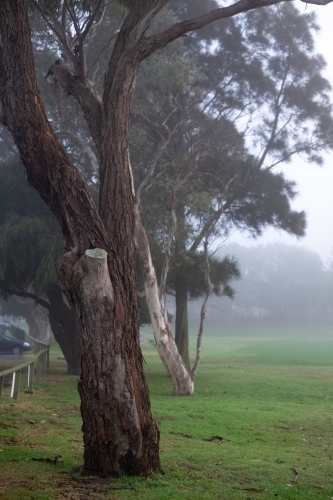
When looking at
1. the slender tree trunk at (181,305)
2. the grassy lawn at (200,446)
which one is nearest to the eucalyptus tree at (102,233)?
the grassy lawn at (200,446)

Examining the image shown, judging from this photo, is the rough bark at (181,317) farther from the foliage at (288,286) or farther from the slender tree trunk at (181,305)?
the foliage at (288,286)

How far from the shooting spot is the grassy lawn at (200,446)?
630cm

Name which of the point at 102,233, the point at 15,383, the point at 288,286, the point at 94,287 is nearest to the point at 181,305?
the point at 15,383

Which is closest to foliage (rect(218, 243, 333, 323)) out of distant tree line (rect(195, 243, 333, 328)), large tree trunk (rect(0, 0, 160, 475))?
distant tree line (rect(195, 243, 333, 328))

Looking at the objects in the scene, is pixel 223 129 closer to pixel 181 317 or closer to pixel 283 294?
pixel 181 317

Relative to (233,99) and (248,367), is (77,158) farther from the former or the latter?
(248,367)

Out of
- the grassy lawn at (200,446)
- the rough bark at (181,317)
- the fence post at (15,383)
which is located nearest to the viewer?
the grassy lawn at (200,446)

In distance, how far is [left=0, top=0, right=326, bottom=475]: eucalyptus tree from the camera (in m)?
6.69

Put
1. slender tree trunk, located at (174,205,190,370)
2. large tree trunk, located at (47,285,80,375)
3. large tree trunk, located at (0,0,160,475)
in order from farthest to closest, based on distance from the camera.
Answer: large tree trunk, located at (47,285,80,375)
slender tree trunk, located at (174,205,190,370)
large tree trunk, located at (0,0,160,475)

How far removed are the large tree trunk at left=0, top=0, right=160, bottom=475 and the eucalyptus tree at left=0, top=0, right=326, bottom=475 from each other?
0.01 metres

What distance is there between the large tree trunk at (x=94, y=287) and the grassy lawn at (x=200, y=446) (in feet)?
1.14

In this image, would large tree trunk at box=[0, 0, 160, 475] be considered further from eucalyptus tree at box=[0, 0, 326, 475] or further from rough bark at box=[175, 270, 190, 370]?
rough bark at box=[175, 270, 190, 370]

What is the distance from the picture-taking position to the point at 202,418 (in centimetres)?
1312

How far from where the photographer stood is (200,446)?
9.66 meters
